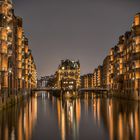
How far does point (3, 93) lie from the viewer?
67.9 meters

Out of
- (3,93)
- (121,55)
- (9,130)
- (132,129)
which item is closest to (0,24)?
(3,93)

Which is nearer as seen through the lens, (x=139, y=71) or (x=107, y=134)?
(x=107, y=134)

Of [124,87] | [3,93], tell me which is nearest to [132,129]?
[3,93]

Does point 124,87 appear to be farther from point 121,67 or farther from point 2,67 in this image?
point 2,67

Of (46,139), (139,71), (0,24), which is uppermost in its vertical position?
(0,24)

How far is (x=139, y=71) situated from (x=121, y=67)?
42.0m

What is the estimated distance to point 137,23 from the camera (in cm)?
10075

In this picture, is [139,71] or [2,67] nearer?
[2,67]

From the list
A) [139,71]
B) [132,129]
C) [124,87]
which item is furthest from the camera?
[124,87]

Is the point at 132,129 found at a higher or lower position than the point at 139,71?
lower

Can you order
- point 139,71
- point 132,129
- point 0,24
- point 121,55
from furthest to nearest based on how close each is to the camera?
1. point 121,55
2. point 139,71
3. point 0,24
4. point 132,129

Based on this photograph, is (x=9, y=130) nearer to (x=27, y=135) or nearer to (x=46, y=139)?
(x=27, y=135)

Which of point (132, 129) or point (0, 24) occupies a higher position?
point (0, 24)

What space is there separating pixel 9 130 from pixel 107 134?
31.7 feet
